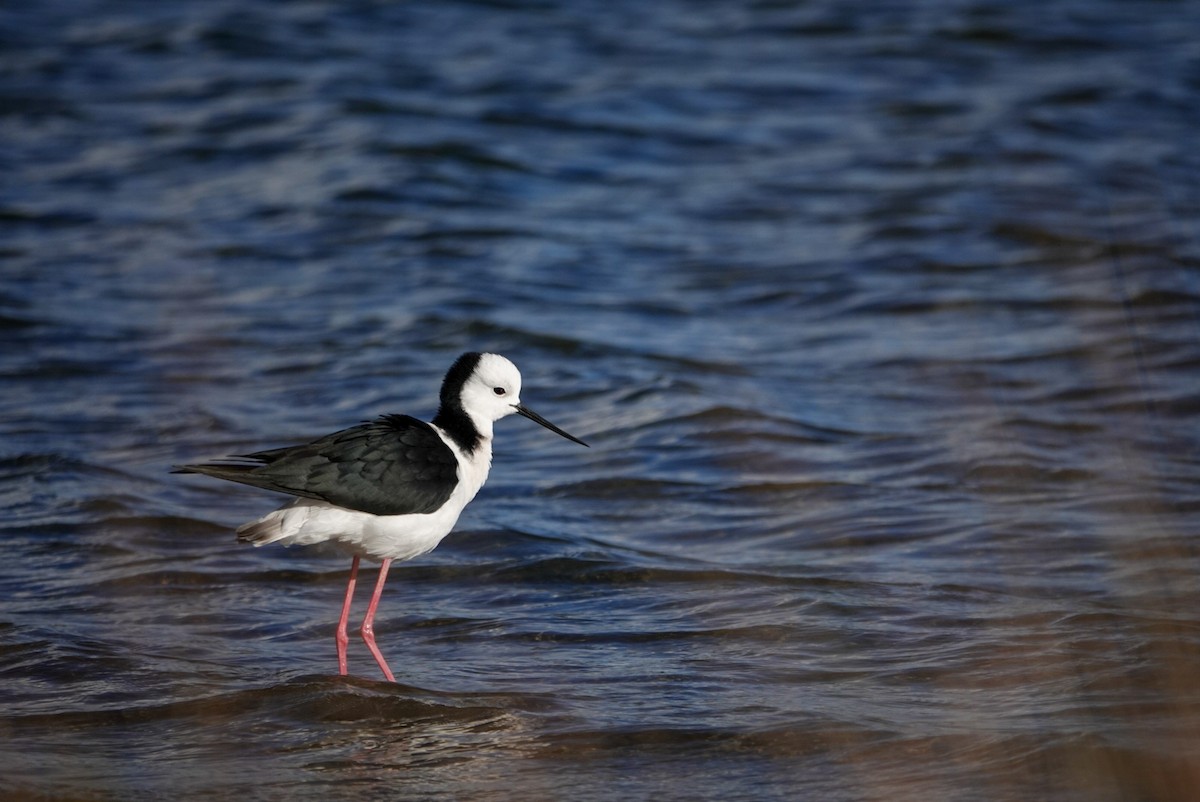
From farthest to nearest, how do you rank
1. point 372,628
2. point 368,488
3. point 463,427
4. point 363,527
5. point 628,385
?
point 628,385 → point 463,427 → point 372,628 → point 363,527 → point 368,488

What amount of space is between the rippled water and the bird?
469 millimetres

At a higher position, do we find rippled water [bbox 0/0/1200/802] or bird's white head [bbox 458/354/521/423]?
bird's white head [bbox 458/354/521/423]

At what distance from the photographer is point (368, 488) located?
215 inches

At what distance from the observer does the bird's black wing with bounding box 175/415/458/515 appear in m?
5.39

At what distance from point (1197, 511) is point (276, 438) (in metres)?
4.62

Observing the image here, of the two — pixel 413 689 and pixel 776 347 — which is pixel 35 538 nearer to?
pixel 413 689

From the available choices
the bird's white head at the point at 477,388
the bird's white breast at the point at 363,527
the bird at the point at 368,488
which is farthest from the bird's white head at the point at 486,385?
the bird's white breast at the point at 363,527

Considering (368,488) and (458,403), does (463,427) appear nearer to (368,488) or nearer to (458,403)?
(458,403)

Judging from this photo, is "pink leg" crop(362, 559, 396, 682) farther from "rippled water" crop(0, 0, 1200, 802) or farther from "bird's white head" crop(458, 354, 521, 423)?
"bird's white head" crop(458, 354, 521, 423)

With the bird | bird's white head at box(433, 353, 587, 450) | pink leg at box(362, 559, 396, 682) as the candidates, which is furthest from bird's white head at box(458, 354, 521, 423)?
pink leg at box(362, 559, 396, 682)

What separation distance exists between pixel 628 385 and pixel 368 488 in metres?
3.90

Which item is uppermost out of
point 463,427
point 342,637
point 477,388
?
point 477,388

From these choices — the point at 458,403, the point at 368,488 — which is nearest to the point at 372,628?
the point at 368,488

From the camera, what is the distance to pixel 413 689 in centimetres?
533
